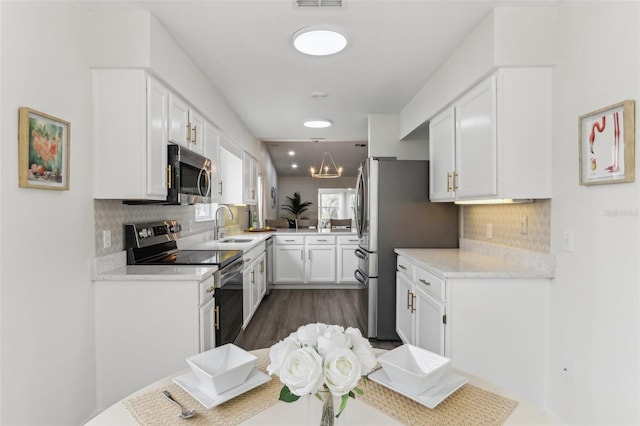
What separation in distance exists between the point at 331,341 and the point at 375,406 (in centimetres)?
38

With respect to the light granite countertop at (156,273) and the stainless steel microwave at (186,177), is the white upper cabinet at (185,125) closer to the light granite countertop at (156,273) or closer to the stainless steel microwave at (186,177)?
the stainless steel microwave at (186,177)

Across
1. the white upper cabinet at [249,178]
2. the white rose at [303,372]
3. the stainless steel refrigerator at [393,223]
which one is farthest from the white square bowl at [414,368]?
the white upper cabinet at [249,178]

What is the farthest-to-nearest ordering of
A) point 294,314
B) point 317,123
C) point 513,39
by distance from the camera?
point 317,123 → point 294,314 → point 513,39

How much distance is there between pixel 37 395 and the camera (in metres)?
1.69

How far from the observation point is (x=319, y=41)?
8.00ft

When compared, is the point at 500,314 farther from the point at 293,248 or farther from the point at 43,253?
the point at 293,248

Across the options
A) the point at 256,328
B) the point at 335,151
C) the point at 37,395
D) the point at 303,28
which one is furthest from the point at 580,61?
the point at 335,151

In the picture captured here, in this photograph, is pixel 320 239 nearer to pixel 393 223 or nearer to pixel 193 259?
pixel 393 223

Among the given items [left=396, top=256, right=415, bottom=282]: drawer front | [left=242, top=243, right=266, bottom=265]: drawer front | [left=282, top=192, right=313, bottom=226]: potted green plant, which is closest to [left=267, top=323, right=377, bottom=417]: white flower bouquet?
[left=396, top=256, right=415, bottom=282]: drawer front

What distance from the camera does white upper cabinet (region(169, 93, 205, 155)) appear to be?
252 centimetres

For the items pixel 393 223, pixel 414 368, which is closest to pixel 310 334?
pixel 414 368

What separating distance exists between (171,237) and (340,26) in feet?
6.96

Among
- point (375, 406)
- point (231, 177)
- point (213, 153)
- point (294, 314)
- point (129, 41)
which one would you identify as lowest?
point (294, 314)

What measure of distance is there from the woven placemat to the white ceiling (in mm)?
1996
